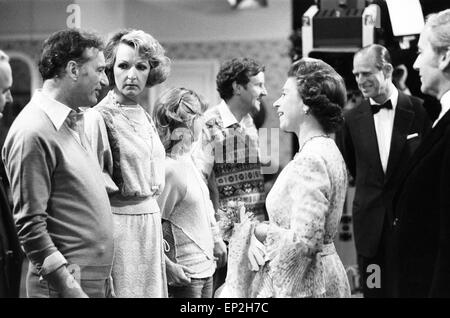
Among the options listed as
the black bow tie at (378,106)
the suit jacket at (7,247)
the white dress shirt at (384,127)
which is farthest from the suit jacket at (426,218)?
the suit jacket at (7,247)

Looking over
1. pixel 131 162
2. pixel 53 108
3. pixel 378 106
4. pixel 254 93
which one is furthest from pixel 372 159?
pixel 53 108

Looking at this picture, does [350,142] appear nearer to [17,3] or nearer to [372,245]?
[372,245]

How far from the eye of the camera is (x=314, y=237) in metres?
2.12

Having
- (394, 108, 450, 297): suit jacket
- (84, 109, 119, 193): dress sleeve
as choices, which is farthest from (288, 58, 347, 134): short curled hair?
(84, 109, 119, 193): dress sleeve

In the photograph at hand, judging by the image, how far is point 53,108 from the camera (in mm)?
2098

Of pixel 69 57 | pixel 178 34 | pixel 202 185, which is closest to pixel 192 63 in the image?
pixel 178 34

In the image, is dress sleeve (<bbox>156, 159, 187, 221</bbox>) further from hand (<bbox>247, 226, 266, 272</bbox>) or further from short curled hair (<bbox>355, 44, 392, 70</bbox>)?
short curled hair (<bbox>355, 44, 392, 70</bbox>)

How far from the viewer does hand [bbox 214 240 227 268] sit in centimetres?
273

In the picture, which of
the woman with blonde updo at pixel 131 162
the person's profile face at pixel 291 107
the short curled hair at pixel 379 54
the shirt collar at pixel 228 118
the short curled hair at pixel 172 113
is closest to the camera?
the person's profile face at pixel 291 107

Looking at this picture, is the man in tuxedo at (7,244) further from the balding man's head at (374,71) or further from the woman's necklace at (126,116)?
the balding man's head at (374,71)

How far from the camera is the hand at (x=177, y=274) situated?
255 centimetres

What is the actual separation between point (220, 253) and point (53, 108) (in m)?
0.94

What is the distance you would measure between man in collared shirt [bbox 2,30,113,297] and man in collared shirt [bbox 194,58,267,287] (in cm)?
71

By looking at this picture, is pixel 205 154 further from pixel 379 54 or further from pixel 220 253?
pixel 379 54
